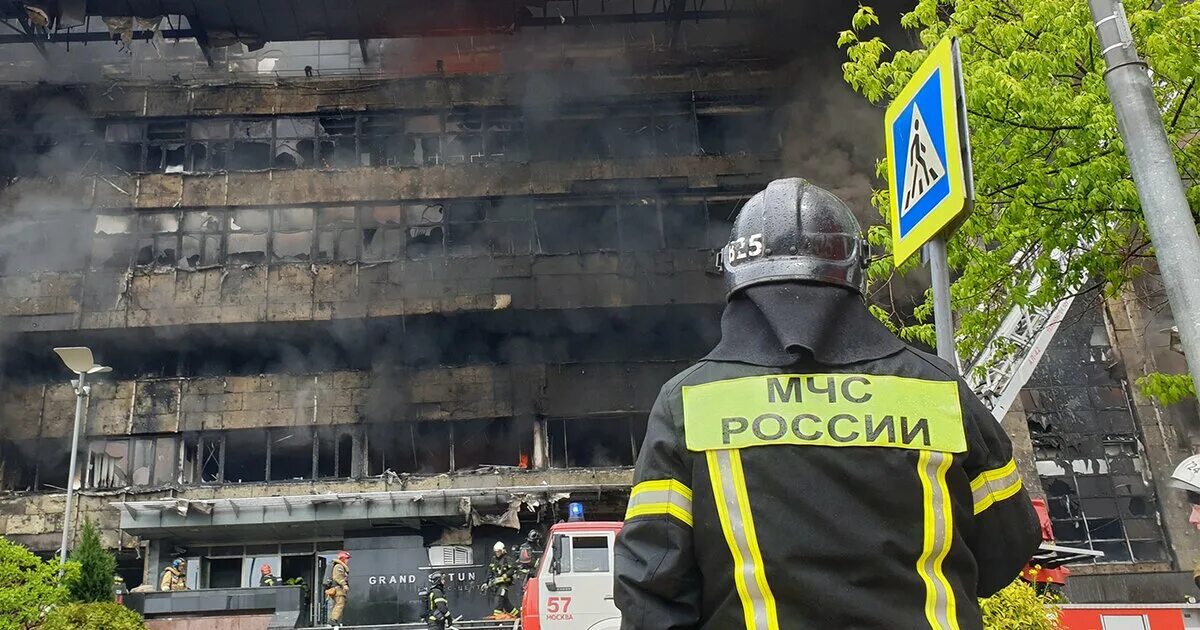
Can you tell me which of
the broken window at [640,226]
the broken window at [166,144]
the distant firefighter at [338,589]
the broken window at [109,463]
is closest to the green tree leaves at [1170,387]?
the distant firefighter at [338,589]

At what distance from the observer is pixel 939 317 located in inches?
120

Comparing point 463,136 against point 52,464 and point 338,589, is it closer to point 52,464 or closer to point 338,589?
point 338,589

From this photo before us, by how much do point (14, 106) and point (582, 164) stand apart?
16641 millimetres

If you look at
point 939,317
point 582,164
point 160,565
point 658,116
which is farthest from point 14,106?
point 939,317

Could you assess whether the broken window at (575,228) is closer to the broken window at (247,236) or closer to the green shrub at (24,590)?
the broken window at (247,236)

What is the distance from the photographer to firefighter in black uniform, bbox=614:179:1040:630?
185 cm

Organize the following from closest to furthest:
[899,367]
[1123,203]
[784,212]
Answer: [899,367] → [784,212] → [1123,203]

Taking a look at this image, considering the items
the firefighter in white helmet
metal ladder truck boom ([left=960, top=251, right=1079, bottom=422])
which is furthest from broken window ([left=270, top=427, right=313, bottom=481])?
metal ladder truck boom ([left=960, top=251, right=1079, bottom=422])

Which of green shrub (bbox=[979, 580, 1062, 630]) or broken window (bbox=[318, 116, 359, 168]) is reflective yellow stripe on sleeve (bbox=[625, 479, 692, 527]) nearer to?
green shrub (bbox=[979, 580, 1062, 630])

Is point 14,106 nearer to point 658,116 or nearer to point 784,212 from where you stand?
point 658,116

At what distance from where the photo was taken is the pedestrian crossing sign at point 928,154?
283 cm

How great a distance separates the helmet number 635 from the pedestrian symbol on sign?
40.4 inches

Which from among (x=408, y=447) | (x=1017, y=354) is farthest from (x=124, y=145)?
(x=1017, y=354)

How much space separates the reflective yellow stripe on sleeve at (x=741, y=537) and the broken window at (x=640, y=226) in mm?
24298
